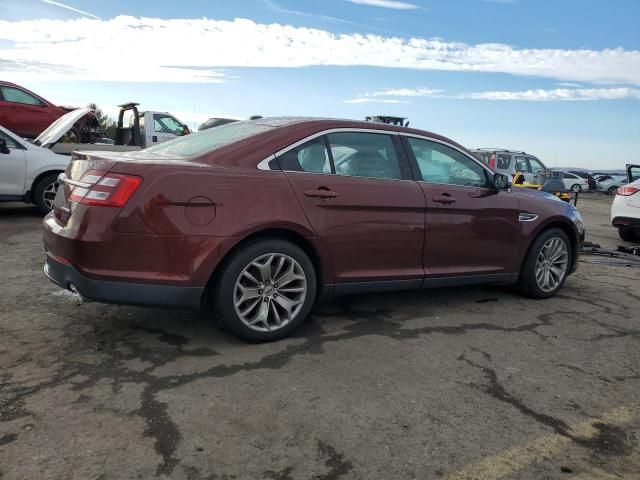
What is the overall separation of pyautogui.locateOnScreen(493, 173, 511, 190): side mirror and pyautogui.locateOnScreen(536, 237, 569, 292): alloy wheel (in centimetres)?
80

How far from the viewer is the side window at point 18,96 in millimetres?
12266

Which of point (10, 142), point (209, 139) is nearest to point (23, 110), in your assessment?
point (10, 142)

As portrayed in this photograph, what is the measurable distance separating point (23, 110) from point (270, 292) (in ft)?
37.3

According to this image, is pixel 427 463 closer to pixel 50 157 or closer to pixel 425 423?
pixel 425 423

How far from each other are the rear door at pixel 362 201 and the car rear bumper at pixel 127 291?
989mm

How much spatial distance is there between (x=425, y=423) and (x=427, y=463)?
0.36m

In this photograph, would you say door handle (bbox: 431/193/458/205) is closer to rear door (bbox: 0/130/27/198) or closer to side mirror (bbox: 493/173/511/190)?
side mirror (bbox: 493/173/511/190)

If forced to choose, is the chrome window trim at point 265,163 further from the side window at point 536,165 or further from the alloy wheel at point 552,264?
the side window at point 536,165

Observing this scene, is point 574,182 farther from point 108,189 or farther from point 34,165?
point 108,189

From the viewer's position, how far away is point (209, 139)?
13.3 feet

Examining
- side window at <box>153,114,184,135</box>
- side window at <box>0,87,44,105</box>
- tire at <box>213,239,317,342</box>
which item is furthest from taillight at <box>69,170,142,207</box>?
side window at <box>153,114,184,135</box>

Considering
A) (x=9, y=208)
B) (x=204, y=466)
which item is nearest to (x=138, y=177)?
(x=204, y=466)

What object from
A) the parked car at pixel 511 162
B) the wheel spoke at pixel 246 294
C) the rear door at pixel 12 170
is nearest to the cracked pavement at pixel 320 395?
the wheel spoke at pixel 246 294

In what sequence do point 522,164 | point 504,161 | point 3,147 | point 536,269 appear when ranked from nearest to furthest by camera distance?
point 536,269, point 3,147, point 504,161, point 522,164
